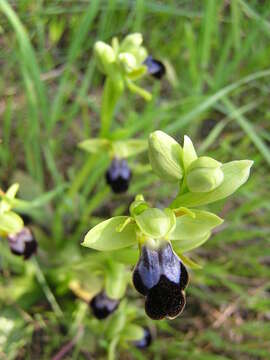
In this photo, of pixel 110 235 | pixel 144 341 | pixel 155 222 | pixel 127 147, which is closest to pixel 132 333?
pixel 144 341

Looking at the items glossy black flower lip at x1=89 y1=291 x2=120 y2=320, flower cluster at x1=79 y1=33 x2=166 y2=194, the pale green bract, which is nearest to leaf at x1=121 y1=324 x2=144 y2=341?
glossy black flower lip at x1=89 y1=291 x2=120 y2=320

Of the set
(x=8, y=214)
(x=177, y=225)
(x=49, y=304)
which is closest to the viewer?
(x=177, y=225)

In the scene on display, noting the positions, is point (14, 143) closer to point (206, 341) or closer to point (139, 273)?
point (206, 341)

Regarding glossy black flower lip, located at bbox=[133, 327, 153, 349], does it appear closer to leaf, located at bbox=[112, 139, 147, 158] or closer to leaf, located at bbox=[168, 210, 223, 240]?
leaf, located at bbox=[112, 139, 147, 158]

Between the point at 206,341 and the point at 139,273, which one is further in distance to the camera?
the point at 206,341

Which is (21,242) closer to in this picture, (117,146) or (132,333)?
(117,146)

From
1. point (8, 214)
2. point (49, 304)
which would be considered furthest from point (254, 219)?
point (8, 214)
